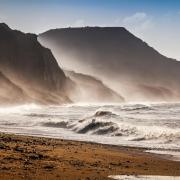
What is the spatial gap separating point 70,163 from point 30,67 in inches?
3323

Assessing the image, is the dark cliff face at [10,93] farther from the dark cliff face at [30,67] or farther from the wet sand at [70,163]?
the wet sand at [70,163]

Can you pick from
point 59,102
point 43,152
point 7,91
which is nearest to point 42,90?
point 59,102

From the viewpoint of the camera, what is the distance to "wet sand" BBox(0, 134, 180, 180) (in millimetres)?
15802

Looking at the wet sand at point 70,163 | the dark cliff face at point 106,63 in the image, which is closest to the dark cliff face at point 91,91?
the dark cliff face at point 106,63

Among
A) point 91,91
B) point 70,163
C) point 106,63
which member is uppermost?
point 106,63

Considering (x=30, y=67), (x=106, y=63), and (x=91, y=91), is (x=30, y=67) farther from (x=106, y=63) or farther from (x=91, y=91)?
(x=106, y=63)

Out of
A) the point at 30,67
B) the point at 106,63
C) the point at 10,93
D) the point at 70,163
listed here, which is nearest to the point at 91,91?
the point at 30,67

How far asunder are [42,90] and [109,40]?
4081 inches

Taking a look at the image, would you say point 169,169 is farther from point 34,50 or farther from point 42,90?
point 34,50

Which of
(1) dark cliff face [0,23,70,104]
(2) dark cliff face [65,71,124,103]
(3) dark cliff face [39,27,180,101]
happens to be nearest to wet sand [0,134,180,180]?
(1) dark cliff face [0,23,70,104]

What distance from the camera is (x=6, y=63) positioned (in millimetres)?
97250

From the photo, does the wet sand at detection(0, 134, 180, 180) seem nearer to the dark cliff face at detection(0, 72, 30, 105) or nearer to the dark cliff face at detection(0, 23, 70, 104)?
the dark cliff face at detection(0, 72, 30, 105)

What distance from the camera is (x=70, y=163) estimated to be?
18547 millimetres

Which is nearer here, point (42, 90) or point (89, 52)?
point (42, 90)
